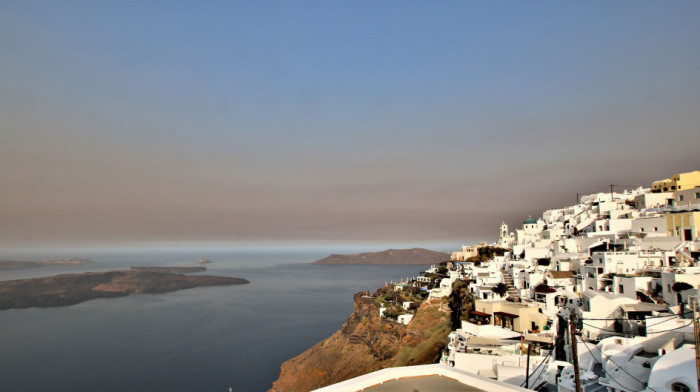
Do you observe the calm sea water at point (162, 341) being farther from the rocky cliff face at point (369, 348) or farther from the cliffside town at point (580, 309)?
the cliffside town at point (580, 309)

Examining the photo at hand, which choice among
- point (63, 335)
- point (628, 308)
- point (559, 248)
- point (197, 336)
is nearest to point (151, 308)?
point (63, 335)

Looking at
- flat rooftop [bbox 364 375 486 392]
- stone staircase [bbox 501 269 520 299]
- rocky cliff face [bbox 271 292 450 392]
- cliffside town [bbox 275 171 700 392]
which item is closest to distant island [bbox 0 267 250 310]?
rocky cliff face [bbox 271 292 450 392]

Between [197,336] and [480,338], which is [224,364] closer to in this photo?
[197,336]

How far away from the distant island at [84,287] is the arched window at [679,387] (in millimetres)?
106550

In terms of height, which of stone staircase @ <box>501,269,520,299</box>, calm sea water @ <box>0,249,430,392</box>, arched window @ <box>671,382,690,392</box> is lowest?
calm sea water @ <box>0,249,430,392</box>

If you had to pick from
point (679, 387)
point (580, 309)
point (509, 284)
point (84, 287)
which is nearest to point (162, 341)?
point (509, 284)

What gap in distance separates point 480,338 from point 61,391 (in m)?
39.1

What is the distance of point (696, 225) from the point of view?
69.3 feet

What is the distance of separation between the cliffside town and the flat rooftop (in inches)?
5.6

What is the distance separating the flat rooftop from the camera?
679 centimetres

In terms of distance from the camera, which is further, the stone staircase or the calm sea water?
the calm sea water

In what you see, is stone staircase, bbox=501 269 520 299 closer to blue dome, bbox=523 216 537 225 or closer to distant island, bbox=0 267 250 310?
blue dome, bbox=523 216 537 225

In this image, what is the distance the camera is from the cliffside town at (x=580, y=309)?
10.8 m

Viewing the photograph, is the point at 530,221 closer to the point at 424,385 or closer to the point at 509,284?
the point at 509,284
